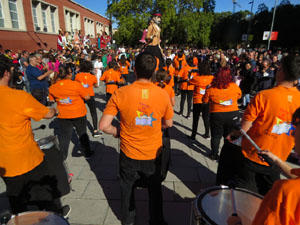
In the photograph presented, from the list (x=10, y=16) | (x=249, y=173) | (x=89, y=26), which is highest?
(x=89, y=26)

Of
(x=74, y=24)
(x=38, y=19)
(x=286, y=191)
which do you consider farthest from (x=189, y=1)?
(x=286, y=191)

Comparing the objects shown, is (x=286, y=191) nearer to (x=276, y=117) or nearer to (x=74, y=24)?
(x=276, y=117)

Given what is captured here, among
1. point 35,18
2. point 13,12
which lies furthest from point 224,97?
point 35,18

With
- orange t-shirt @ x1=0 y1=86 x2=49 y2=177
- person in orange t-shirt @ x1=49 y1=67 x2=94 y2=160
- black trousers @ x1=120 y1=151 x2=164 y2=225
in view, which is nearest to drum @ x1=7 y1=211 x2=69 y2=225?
orange t-shirt @ x1=0 y1=86 x2=49 y2=177

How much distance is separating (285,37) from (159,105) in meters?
34.0

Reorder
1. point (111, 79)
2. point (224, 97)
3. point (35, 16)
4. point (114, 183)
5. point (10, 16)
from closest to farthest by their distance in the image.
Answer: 1. point (114, 183)
2. point (224, 97)
3. point (111, 79)
4. point (10, 16)
5. point (35, 16)

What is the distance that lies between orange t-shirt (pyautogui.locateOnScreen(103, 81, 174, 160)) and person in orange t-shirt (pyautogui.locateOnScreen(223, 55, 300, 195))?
979mm

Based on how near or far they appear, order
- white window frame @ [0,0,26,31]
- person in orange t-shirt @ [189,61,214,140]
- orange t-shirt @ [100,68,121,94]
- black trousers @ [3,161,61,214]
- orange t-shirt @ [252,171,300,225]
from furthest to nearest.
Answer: white window frame @ [0,0,26,31] → orange t-shirt @ [100,68,121,94] → person in orange t-shirt @ [189,61,214,140] → black trousers @ [3,161,61,214] → orange t-shirt @ [252,171,300,225]

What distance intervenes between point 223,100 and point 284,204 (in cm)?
301

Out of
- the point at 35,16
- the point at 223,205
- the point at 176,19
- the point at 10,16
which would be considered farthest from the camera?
the point at 176,19

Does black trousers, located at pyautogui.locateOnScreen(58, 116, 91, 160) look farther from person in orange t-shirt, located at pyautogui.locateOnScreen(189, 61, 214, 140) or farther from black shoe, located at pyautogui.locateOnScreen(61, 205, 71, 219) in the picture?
person in orange t-shirt, located at pyautogui.locateOnScreen(189, 61, 214, 140)

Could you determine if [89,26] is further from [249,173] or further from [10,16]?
[249,173]

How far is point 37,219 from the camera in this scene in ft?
5.28

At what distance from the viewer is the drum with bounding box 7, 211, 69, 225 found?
1.56 m
